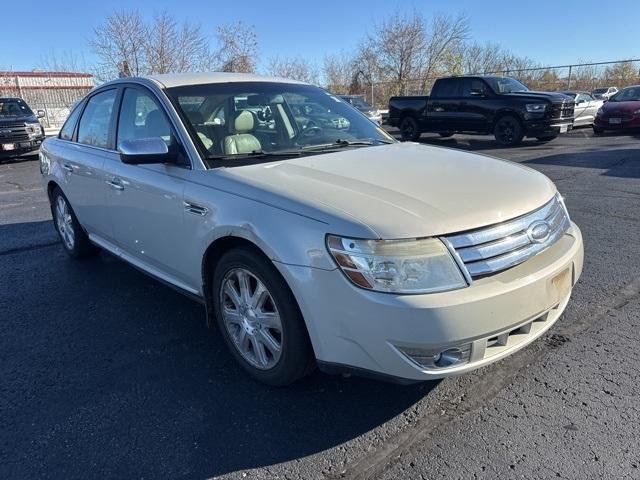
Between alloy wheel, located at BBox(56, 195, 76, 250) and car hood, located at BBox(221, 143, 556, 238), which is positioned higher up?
car hood, located at BBox(221, 143, 556, 238)

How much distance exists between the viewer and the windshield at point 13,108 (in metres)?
15.2

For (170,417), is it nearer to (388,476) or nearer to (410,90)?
(388,476)

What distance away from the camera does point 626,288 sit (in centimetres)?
404

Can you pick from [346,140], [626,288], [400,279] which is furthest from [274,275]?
[626,288]

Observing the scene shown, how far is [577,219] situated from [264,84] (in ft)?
13.8

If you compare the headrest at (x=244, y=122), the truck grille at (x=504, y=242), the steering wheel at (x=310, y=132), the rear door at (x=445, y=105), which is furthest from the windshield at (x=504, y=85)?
the truck grille at (x=504, y=242)

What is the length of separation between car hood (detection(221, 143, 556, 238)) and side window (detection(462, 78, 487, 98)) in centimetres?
1202

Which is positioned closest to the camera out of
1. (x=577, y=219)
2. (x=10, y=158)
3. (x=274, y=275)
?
(x=274, y=275)

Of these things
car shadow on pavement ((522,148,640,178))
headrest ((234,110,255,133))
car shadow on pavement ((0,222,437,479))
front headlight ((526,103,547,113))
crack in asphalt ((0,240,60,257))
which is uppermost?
headrest ((234,110,255,133))

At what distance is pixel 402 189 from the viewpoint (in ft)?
8.61

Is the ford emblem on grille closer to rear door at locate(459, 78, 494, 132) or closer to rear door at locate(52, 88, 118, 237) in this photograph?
rear door at locate(52, 88, 118, 237)

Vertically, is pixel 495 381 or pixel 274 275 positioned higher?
pixel 274 275

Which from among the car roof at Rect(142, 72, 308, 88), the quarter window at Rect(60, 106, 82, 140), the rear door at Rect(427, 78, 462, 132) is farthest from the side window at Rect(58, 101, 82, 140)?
the rear door at Rect(427, 78, 462, 132)

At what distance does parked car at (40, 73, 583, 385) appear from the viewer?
2.23 meters
